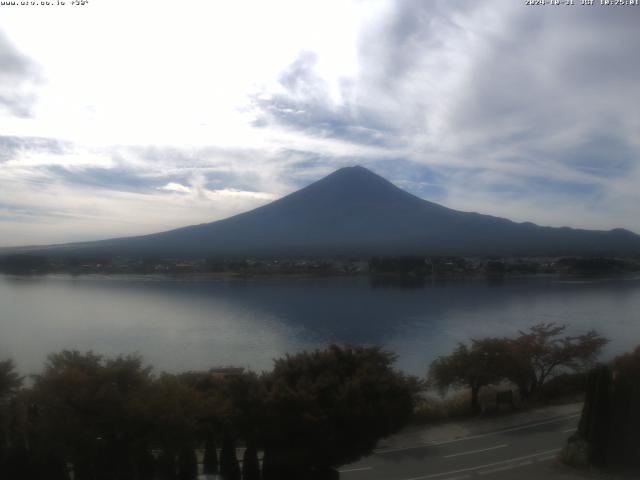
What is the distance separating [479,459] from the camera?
560cm

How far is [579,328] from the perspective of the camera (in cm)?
1505

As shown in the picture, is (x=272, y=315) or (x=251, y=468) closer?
(x=251, y=468)

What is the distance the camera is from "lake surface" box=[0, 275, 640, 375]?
12.3m

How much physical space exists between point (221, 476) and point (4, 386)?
5.58 feet

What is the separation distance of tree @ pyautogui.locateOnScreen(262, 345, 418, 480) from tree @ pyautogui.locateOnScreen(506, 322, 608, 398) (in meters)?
4.48

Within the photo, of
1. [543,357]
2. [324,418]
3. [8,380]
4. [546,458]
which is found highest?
Answer: [8,380]

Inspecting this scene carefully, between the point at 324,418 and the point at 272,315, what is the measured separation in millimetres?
12933

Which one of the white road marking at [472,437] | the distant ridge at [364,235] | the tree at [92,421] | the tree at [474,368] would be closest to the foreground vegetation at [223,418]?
the tree at [92,421]

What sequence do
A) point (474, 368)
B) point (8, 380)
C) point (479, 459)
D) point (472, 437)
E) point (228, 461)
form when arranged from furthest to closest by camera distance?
point (474, 368), point (472, 437), point (479, 459), point (228, 461), point (8, 380)

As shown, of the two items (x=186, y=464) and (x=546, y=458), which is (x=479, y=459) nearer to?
(x=546, y=458)

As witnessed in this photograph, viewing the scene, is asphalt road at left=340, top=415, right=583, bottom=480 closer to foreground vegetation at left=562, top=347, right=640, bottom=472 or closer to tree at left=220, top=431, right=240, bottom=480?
foreground vegetation at left=562, top=347, right=640, bottom=472

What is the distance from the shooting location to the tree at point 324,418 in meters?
4.68

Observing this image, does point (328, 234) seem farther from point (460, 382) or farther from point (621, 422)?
point (621, 422)

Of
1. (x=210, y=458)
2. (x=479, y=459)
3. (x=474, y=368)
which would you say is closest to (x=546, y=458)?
(x=479, y=459)
